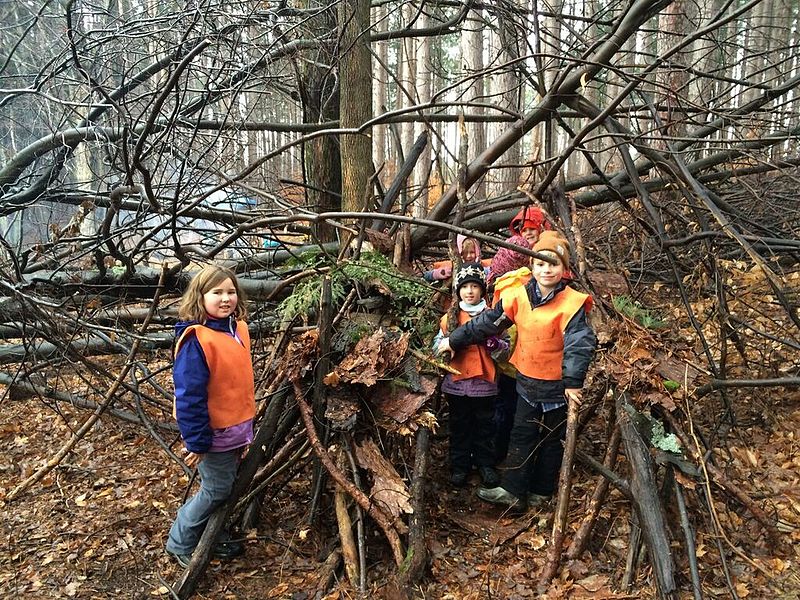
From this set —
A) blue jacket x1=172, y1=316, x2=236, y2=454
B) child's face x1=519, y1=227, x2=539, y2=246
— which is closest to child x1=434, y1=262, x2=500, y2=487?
child's face x1=519, y1=227, x2=539, y2=246

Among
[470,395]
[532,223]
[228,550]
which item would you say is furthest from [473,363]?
[228,550]

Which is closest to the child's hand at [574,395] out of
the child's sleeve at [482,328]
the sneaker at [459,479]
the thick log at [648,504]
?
the thick log at [648,504]

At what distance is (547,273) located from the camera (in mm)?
3449

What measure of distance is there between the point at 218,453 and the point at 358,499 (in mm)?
896

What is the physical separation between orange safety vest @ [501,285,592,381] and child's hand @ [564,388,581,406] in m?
0.30

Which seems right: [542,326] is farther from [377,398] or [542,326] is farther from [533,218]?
[533,218]

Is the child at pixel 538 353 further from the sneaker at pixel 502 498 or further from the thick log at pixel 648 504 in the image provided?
the thick log at pixel 648 504

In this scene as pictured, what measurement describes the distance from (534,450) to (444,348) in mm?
914

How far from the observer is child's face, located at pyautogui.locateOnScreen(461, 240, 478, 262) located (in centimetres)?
485

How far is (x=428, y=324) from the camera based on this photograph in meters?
4.21

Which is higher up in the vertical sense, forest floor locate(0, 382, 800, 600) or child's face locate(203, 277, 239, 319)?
child's face locate(203, 277, 239, 319)

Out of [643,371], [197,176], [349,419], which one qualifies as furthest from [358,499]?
[197,176]

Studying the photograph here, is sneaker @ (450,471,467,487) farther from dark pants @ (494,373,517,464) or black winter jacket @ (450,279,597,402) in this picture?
black winter jacket @ (450,279,597,402)

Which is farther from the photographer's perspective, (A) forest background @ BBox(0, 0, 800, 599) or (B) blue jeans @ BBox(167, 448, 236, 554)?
(B) blue jeans @ BBox(167, 448, 236, 554)
